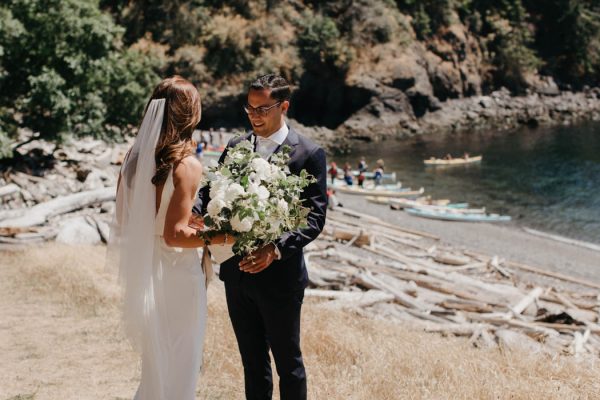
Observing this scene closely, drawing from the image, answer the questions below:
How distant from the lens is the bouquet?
3.74 meters

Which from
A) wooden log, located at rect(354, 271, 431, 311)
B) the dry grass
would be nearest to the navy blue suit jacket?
the dry grass

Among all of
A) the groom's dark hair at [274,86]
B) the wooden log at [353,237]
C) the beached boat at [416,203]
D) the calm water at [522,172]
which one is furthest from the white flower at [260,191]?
the beached boat at [416,203]

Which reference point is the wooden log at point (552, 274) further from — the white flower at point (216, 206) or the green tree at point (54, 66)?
the white flower at point (216, 206)

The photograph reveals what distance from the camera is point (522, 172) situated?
41625mm

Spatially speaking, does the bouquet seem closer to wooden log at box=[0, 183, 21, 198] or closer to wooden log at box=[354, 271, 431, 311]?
wooden log at box=[354, 271, 431, 311]

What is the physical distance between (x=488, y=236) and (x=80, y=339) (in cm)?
2200

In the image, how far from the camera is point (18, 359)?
6.17 meters

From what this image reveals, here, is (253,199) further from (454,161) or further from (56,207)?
(454,161)

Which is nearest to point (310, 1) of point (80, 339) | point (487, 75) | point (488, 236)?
point (487, 75)

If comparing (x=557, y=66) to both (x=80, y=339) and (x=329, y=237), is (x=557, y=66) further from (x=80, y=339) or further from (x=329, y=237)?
(x=80, y=339)

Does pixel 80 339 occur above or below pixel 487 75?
below

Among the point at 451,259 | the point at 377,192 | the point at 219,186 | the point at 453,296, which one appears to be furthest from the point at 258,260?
the point at 377,192

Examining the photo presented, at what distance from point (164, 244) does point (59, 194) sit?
60.6 feet

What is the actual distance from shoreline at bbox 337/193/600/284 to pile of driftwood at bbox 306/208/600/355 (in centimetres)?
280
